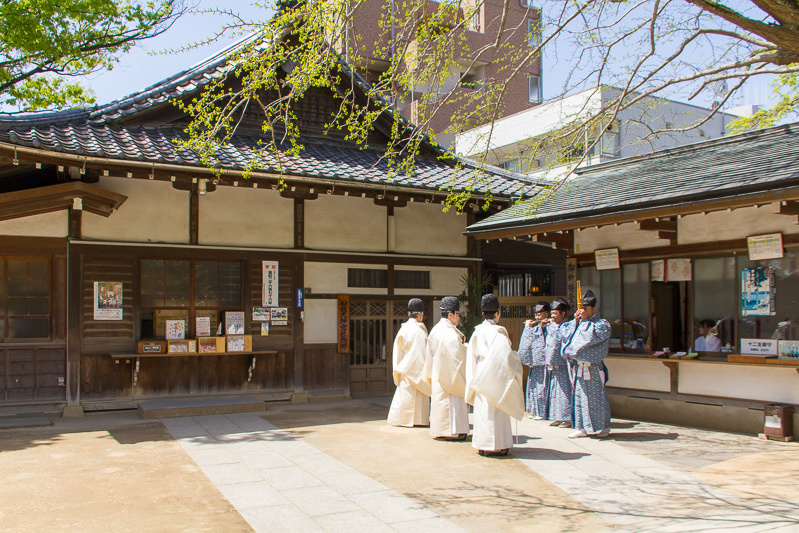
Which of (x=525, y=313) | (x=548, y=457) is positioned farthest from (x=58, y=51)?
(x=548, y=457)

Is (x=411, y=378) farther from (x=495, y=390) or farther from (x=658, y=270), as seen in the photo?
(x=658, y=270)

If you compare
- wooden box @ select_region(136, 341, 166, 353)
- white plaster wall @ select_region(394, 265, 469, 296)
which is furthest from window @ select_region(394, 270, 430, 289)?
wooden box @ select_region(136, 341, 166, 353)

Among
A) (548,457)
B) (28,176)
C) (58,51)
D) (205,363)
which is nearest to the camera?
(548,457)

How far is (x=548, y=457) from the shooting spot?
291 inches

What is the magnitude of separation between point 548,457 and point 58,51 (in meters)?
15.1

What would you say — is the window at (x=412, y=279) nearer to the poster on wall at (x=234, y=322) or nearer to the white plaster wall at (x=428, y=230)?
the white plaster wall at (x=428, y=230)

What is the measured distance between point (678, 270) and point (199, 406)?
7623 mm

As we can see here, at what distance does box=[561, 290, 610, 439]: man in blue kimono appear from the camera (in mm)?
8445

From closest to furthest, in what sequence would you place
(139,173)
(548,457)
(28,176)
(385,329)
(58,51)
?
(548,457)
(139,173)
(28,176)
(385,329)
(58,51)

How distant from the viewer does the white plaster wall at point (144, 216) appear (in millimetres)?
10453

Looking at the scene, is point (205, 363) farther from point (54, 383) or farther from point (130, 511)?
point (130, 511)

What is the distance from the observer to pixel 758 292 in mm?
8727

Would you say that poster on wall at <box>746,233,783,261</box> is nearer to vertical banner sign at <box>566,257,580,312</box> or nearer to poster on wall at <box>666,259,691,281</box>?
poster on wall at <box>666,259,691,281</box>

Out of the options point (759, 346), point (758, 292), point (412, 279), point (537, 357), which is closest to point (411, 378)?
point (537, 357)
